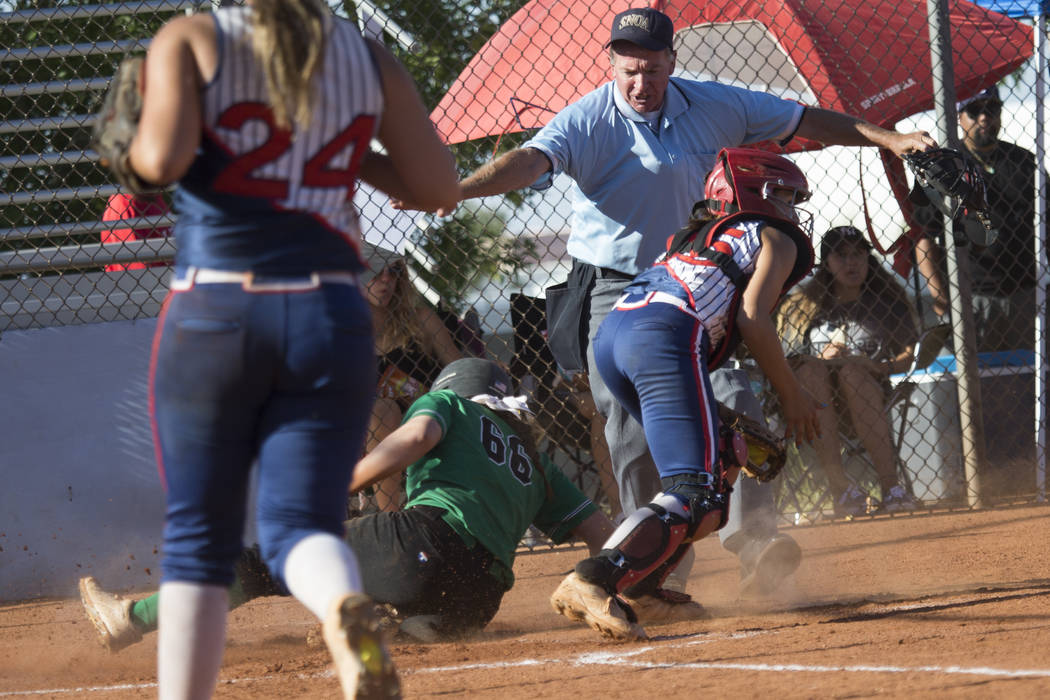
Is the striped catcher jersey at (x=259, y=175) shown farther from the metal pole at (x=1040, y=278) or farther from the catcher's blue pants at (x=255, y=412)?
the metal pole at (x=1040, y=278)

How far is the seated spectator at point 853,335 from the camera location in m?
6.71

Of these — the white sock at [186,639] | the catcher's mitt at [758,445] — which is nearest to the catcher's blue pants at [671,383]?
the catcher's mitt at [758,445]

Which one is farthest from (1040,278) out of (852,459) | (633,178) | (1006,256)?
(633,178)

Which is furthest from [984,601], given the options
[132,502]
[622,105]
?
[132,502]

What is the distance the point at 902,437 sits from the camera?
703 cm

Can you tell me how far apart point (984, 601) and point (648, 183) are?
6.34 feet

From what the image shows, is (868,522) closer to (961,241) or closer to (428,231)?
(961,241)

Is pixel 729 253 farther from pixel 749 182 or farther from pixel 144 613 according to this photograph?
pixel 144 613

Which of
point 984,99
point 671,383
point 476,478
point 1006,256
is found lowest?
point 476,478

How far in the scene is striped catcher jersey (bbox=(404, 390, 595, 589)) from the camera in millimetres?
3920

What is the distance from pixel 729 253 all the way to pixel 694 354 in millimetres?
363

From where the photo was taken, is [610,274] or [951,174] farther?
[610,274]

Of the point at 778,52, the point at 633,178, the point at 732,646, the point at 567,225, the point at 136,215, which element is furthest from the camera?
the point at 567,225

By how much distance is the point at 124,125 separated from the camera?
6.77 feet
